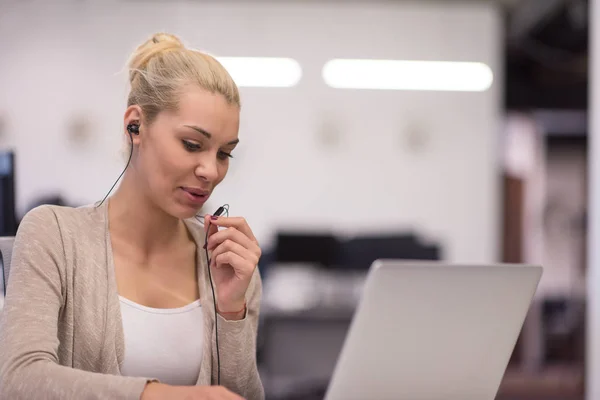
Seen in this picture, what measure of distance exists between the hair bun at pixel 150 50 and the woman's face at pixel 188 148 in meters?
0.17

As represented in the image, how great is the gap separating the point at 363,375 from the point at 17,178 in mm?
1127

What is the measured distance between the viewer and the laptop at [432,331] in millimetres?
1098

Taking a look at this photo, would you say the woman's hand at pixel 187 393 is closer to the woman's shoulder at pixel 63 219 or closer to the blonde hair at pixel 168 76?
the woman's shoulder at pixel 63 219

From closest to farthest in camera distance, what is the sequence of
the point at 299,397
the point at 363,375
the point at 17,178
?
1. the point at 363,375
2. the point at 17,178
3. the point at 299,397

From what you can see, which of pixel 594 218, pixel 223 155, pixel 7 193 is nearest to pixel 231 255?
pixel 223 155

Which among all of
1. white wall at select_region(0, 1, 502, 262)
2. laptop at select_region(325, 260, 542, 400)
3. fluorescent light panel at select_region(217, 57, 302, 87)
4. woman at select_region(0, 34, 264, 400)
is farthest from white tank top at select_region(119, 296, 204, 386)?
fluorescent light panel at select_region(217, 57, 302, 87)

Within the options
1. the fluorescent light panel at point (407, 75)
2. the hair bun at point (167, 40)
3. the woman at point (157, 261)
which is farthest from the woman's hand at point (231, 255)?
the fluorescent light panel at point (407, 75)

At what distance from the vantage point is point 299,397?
4391 mm

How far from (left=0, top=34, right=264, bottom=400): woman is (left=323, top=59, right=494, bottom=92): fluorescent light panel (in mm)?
5541

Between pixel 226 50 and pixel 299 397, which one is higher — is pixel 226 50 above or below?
above

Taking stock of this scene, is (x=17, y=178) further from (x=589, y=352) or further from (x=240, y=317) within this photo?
(x=589, y=352)

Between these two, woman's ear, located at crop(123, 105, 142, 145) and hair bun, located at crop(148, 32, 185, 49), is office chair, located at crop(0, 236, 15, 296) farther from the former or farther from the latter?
hair bun, located at crop(148, 32, 185, 49)

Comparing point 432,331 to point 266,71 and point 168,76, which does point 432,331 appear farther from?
point 266,71

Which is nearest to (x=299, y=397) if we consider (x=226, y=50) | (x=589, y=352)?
(x=589, y=352)
